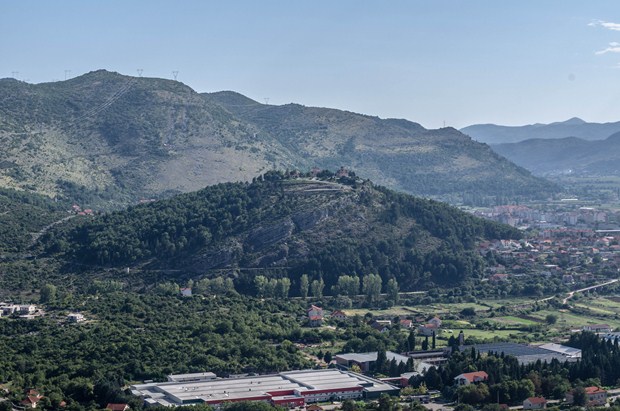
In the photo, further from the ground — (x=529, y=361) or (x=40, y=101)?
(x=40, y=101)

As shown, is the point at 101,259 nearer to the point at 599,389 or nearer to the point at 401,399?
the point at 401,399

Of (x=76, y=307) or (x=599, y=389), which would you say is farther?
(x=76, y=307)

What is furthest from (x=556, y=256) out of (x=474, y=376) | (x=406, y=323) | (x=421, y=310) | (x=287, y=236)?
(x=474, y=376)

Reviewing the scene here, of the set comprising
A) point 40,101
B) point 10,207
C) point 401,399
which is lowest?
point 401,399

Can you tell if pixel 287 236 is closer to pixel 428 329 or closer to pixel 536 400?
pixel 428 329

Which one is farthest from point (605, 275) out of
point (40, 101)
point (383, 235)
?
point (40, 101)

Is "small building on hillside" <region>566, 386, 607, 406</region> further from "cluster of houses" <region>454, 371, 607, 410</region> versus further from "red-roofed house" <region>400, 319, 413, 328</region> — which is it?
"red-roofed house" <region>400, 319, 413, 328</region>

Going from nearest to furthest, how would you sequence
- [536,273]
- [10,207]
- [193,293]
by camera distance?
[193,293]
[536,273]
[10,207]
